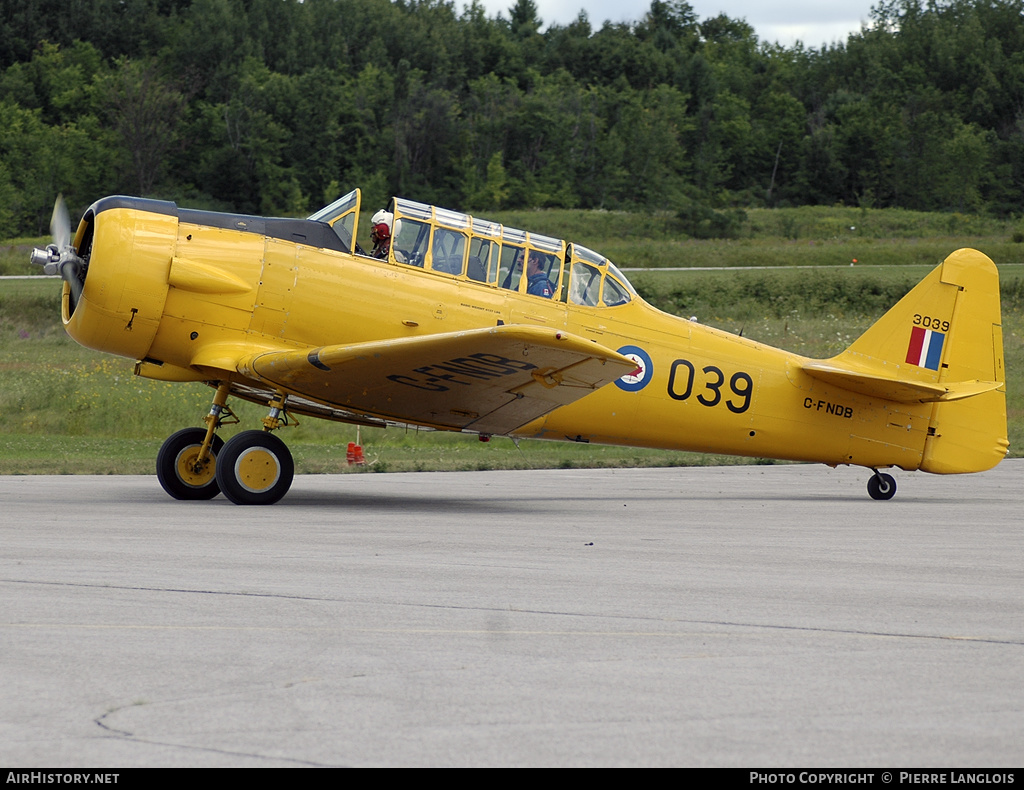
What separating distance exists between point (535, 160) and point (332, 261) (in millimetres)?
74848

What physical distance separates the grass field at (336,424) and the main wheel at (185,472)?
423 centimetres

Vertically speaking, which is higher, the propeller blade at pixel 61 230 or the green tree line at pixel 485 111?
the green tree line at pixel 485 111

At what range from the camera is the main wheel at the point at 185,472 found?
40.7ft

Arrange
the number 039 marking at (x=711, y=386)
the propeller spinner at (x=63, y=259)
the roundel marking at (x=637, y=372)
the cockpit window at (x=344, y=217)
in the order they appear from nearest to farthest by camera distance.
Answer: the propeller spinner at (x=63, y=259) < the cockpit window at (x=344, y=217) < the roundel marking at (x=637, y=372) < the number 039 marking at (x=711, y=386)

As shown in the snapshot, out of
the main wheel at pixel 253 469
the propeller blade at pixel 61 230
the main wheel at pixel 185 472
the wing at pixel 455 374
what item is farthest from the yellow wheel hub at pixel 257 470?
the propeller blade at pixel 61 230

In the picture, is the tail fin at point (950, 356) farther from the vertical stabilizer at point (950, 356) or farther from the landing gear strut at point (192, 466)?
the landing gear strut at point (192, 466)

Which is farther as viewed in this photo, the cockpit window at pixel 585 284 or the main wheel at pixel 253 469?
the cockpit window at pixel 585 284

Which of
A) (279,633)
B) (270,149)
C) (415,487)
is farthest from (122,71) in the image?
(279,633)

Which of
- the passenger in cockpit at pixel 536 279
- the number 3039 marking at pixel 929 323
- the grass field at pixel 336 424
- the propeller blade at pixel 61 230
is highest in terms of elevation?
the number 3039 marking at pixel 929 323

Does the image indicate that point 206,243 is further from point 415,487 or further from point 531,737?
point 531,737

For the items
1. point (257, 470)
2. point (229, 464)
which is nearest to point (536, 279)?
point (257, 470)

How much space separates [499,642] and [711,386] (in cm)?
862

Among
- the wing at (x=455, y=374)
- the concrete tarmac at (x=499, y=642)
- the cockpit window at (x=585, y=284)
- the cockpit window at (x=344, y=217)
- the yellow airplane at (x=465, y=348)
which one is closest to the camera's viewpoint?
the concrete tarmac at (x=499, y=642)

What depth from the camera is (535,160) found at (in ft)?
279
